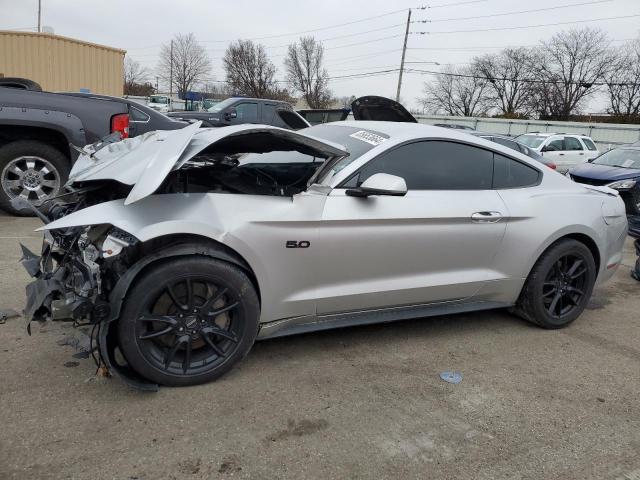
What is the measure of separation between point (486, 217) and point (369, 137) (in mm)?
975

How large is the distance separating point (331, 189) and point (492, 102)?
7484 centimetres

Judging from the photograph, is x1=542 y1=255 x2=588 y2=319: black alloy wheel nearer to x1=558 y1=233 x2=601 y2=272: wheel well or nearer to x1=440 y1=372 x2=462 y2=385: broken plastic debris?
x1=558 y1=233 x2=601 y2=272: wheel well

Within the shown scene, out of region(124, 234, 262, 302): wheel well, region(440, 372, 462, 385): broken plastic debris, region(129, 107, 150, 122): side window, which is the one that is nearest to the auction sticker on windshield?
region(124, 234, 262, 302): wheel well

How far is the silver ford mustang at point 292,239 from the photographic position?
8.86 feet

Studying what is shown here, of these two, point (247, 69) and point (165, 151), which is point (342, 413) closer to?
point (165, 151)

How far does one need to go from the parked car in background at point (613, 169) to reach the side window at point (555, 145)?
618 cm

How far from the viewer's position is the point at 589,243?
4.17m

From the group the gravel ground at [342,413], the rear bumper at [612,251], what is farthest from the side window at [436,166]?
the rear bumper at [612,251]

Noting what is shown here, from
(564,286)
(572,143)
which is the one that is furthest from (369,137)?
(572,143)

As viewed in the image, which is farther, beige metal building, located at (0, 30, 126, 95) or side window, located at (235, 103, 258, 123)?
beige metal building, located at (0, 30, 126, 95)

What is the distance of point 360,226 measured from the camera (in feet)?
10.4

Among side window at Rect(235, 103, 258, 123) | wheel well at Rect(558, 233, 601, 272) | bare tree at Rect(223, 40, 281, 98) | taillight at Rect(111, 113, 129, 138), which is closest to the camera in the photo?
wheel well at Rect(558, 233, 601, 272)

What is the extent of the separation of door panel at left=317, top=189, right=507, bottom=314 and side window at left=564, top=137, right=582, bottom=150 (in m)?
15.6

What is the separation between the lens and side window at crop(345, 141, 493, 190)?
3.41 m
